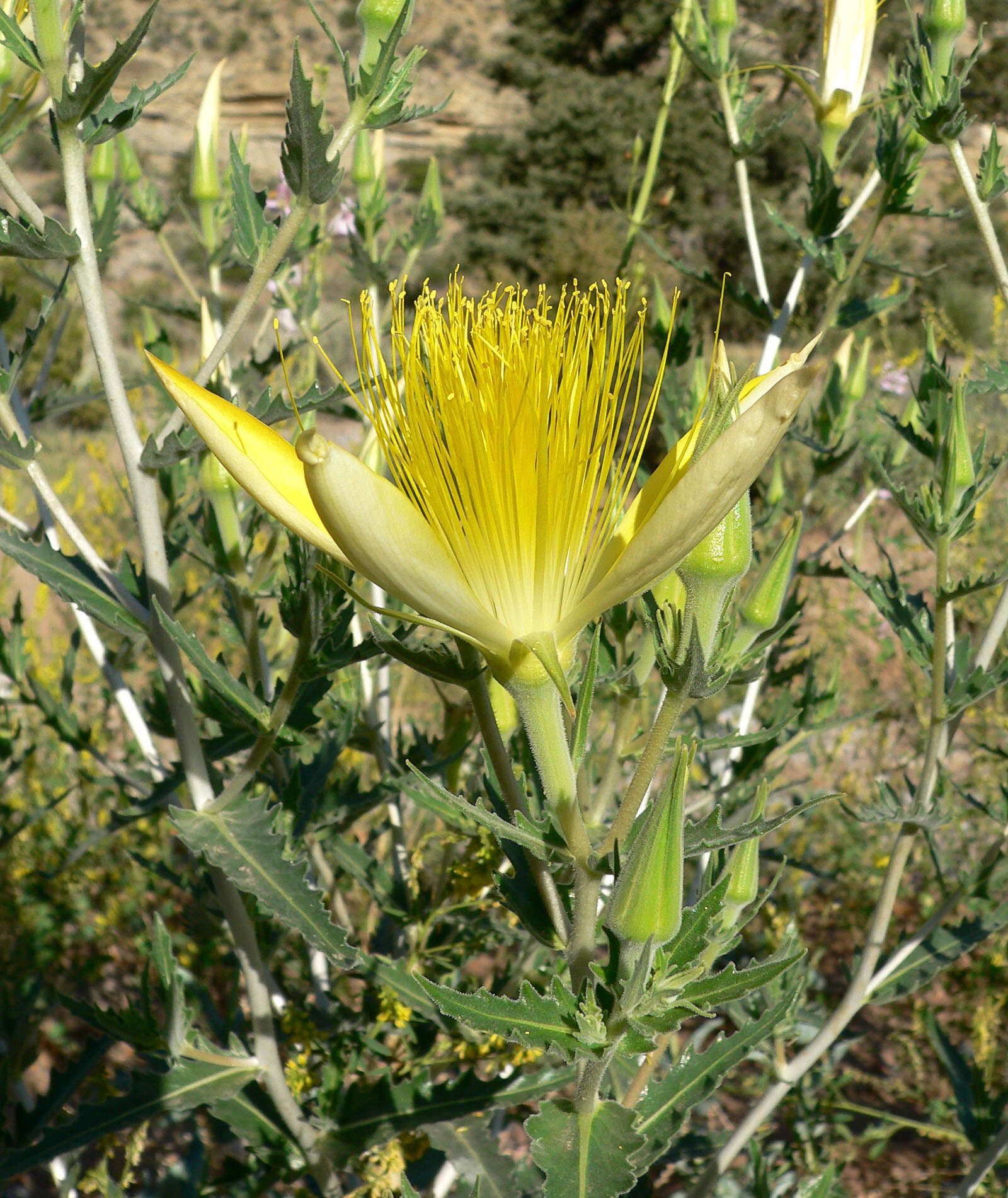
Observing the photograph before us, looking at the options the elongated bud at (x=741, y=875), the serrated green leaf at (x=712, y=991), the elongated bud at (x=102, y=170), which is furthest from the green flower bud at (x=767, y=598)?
the elongated bud at (x=102, y=170)

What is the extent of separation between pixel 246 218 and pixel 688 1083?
1.17 m

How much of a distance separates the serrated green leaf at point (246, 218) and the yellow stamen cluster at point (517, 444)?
382mm

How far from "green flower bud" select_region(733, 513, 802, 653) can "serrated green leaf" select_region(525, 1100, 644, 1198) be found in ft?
1.63

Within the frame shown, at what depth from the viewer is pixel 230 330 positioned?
1125mm

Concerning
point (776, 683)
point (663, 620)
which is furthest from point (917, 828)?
point (663, 620)

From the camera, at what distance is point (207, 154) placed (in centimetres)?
187

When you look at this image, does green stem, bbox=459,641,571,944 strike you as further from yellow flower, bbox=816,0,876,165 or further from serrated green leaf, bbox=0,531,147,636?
yellow flower, bbox=816,0,876,165

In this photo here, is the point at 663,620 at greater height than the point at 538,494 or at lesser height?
lesser

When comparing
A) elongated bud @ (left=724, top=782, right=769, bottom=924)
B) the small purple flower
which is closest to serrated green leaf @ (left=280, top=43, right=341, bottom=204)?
elongated bud @ (left=724, top=782, right=769, bottom=924)

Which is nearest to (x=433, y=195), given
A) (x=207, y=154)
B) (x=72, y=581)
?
(x=207, y=154)

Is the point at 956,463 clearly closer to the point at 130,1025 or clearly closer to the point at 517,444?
the point at 517,444

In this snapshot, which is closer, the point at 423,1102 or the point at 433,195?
the point at 423,1102

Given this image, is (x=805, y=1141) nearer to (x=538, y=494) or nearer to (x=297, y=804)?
(x=297, y=804)

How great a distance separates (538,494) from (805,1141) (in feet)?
6.46
